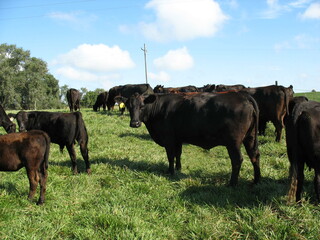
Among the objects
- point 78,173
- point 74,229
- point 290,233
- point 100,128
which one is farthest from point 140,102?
point 100,128

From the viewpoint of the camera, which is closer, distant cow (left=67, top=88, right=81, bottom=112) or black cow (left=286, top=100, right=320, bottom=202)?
black cow (left=286, top=100, right=320, bottom=202)

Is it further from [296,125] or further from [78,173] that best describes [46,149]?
[296,125]

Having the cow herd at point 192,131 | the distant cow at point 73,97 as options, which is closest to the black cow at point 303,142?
the cow herd at point 192,131

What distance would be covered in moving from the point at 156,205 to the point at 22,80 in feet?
200

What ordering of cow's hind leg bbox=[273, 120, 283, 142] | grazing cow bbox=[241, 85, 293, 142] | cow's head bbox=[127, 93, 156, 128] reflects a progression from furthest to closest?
1. grazing cow bbox=[241, 85, 293, 142]
2. cow's hind leg bbox=[273, 120, 283, 142]
3. cow's head bbox=[127, 93, 156, 128]

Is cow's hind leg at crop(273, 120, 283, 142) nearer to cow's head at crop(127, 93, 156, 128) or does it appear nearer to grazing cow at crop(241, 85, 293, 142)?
grazing cow at crop(241, 85, 293, 142)

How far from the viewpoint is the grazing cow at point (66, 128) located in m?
6.27

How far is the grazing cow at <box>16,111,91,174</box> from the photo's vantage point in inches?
247

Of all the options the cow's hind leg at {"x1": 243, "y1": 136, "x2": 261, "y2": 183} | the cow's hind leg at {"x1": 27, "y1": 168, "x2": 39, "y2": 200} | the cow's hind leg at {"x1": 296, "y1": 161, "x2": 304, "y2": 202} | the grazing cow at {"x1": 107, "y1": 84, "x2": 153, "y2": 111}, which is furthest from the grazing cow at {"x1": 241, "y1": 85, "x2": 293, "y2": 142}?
the grazing cow at {"x1": 107, "y1": 84, "x2": 153, "y2": 111}

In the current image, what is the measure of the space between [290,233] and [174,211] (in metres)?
1.64

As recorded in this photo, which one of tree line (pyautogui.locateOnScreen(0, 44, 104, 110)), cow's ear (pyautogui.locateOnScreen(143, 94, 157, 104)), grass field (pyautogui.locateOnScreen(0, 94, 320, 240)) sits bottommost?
grass field (pyautogui.locateOnScreen(0, 94, 320, 240))

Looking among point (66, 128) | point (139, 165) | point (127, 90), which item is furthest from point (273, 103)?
point (127, 90)

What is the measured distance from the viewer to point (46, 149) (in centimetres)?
468

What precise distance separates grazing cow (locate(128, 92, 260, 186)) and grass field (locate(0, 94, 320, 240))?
0.63 meters
